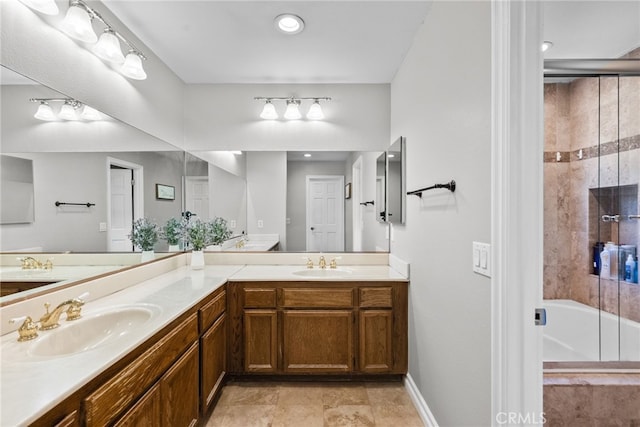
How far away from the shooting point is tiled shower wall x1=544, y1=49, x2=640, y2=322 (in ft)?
6.79

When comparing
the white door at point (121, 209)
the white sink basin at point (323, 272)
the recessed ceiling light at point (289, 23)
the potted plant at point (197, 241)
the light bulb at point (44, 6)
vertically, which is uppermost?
the recessed ceiling light at point (289, 23)

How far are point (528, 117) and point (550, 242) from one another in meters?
2.05

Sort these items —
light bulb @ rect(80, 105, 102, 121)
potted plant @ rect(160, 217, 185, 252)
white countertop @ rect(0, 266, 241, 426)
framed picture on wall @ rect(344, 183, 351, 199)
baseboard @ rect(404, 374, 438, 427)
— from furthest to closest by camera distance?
framed picture on wall @ rect(344, 183, 351, 199)
potted plant @ rect(160, 217, 185, 252)
baseboard @ rect(404, 374, 438, 427)
light bulb @ rect(80, 105, 102, 121)
white countertop @ rect(0, 266, 241, 426)

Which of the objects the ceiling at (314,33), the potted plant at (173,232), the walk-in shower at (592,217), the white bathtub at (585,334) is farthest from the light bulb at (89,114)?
the white bathtub at (585,334)

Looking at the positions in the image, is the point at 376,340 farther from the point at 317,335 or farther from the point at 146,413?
the point at 146,413

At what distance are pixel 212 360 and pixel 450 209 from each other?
170cm

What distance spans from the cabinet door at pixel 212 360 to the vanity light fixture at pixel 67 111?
1382 mm

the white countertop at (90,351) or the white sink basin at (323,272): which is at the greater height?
the white countertop at (90,351)

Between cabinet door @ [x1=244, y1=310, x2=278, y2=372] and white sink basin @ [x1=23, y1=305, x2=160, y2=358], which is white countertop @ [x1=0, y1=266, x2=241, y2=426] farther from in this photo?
cabinet door @ [x1=244, y1=310, x2=278, y2=372]

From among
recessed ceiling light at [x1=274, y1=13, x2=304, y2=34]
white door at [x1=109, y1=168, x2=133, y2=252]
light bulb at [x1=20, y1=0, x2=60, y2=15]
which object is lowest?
white door at [x1=109, y1=168, x2=133, y2=252]

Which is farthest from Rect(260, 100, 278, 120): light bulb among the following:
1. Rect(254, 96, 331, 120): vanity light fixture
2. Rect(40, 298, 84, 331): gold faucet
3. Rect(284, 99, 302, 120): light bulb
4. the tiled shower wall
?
the tiled shower wall

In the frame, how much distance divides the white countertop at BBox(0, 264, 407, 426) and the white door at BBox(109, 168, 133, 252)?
0.29m

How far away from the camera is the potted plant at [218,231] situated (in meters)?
2.65

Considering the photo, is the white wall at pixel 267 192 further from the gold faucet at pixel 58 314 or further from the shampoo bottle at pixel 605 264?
the shampoo bottle at pixel 605 264
